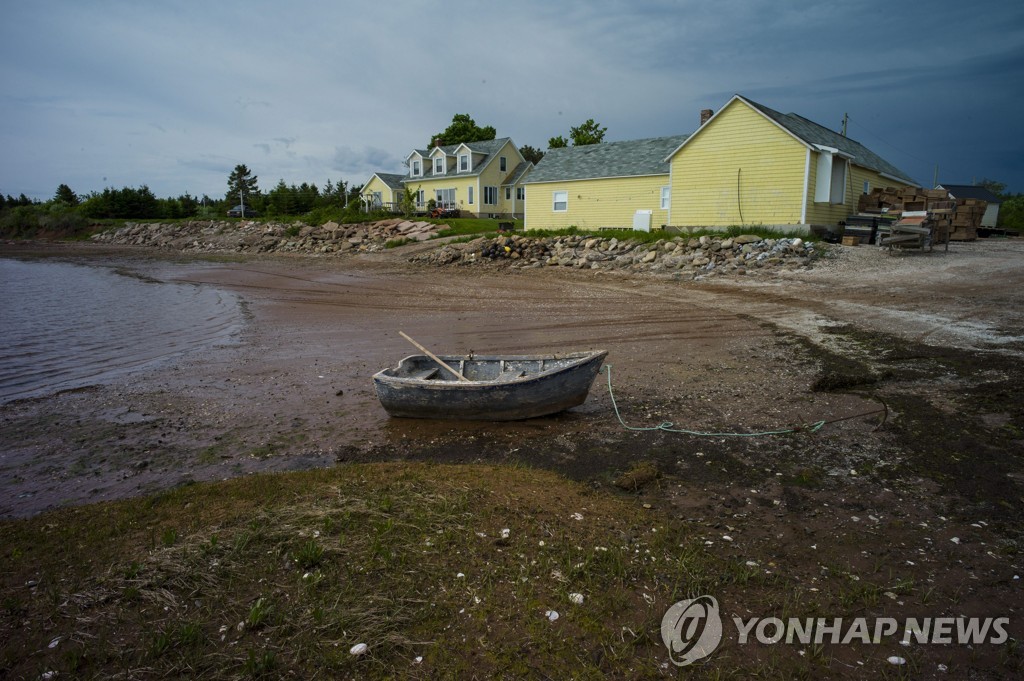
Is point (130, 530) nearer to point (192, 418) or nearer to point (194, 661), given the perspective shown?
point (194, 661)

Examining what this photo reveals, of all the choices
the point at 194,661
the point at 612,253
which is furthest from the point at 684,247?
the point at 194,661

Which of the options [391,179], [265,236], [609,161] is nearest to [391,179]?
[391,179]

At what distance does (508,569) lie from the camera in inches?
171

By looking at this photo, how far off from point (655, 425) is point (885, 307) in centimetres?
1040

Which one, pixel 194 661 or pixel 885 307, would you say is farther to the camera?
pixel 885 307

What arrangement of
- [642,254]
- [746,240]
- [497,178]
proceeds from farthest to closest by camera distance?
[497,178] < [642,254] < [746,240]

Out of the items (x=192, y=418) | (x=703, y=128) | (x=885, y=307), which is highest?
(x=703, y=128)

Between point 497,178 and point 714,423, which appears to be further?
point 497,178

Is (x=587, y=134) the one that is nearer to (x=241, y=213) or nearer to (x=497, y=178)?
(x=497, y=178)

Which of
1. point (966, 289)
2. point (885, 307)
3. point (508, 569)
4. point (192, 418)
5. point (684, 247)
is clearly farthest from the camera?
point (684, 247)

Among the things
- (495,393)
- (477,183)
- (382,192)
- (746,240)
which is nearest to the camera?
(495,393)

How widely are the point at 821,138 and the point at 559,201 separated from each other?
48.5 feet

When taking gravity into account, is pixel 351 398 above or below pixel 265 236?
below

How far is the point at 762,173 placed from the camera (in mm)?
26312
